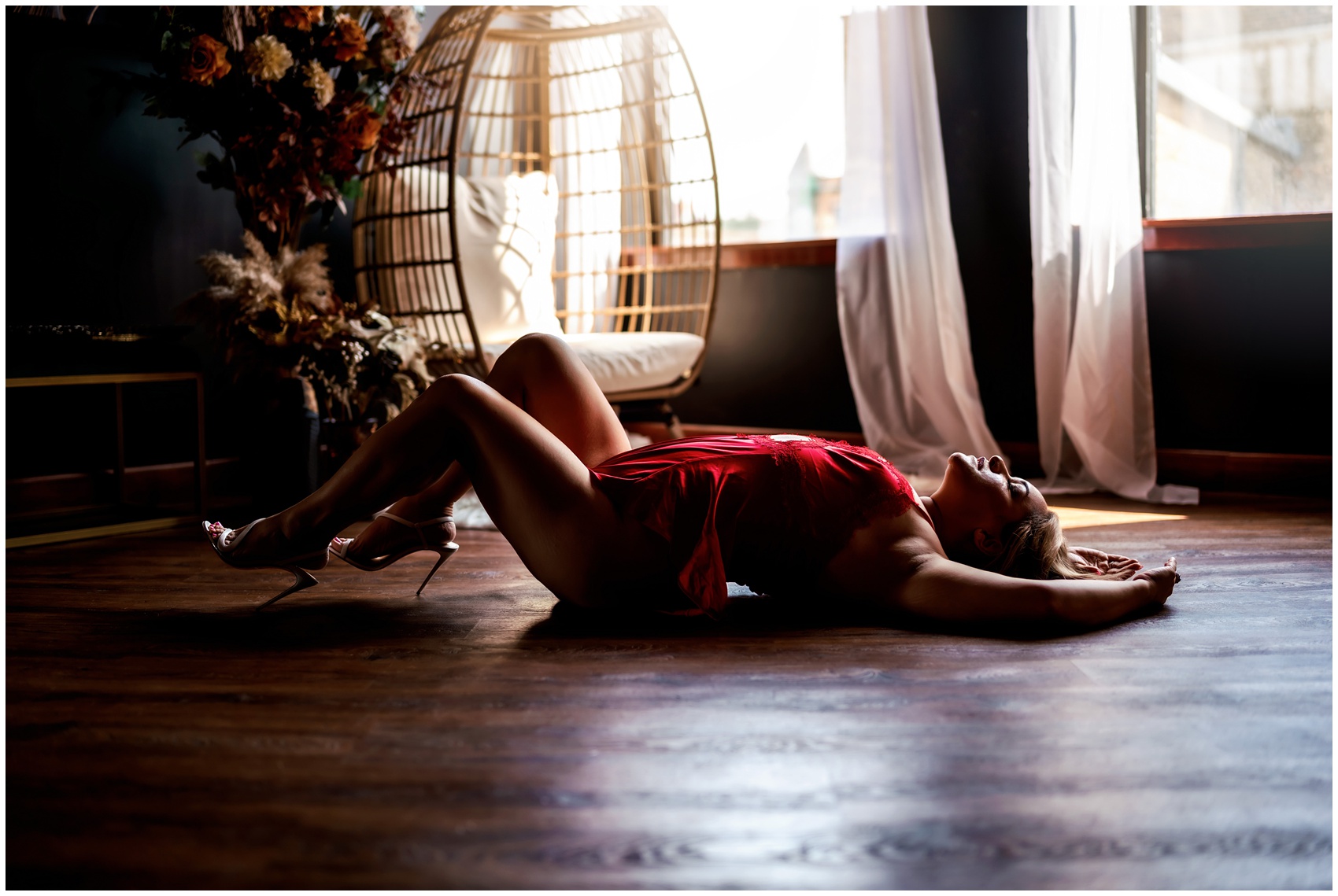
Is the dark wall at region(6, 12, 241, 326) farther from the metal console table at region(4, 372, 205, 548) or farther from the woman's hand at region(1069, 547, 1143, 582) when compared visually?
the woman's hand at region(1069, 547, 1143, 582)

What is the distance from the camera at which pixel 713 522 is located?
5.56 feet

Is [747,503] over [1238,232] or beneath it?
beneath

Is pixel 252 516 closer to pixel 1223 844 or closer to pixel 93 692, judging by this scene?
pixel 93 692

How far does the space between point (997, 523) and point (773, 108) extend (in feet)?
9.27

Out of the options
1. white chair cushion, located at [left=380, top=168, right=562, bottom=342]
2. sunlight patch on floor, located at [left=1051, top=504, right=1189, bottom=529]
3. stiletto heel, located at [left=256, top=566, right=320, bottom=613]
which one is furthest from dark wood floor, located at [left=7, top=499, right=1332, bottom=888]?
white chair cushion, located at [left=380, top=168, right=562, bottom=342]

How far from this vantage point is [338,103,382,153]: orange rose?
2.83 meters

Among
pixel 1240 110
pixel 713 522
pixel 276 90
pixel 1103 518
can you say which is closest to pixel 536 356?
pixel 713 522

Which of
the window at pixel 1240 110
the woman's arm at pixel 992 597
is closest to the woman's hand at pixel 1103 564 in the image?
the woman's arm at pixel 992 597

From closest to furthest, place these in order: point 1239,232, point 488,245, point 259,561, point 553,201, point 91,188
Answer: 1. point 259,561
2. point 91,188
3. point 1239,232
4. point 488,245
5. point 553,201

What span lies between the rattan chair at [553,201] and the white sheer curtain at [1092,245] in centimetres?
106

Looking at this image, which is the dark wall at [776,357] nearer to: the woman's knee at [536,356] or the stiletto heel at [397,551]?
the woman's knee at [536,356]

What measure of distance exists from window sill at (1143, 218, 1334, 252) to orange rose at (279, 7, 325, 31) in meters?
2.48

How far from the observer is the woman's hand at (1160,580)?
1.83m

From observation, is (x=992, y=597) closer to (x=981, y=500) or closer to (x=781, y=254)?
(x=981, y=500)
